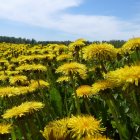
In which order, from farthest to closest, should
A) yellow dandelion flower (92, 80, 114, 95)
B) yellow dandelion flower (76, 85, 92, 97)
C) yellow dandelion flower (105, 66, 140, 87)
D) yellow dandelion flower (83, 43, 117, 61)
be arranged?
yellow dandelion flower (76, 85, 92, 97)
yellow dandelion flower (83, 43, 117, 61)
yellow dandelion flower (92, 80, 114, 95)
yellow dandelion flower (105, 66, 140, 87)

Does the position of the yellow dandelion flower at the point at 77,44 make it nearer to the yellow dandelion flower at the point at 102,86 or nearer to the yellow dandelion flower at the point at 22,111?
the yellow dandelion flower at the point at 22,111

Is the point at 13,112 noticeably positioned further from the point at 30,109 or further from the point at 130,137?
the point at 130,137

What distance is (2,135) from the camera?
3.53 m

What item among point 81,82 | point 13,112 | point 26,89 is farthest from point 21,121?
point 81,82

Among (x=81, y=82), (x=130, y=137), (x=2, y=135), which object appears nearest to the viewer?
(x=2, y=135)

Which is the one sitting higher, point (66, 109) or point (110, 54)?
point (110, 54)

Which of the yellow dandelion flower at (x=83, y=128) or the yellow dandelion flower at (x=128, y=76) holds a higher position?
the yellow dandelion flower at (x=128, y=76)

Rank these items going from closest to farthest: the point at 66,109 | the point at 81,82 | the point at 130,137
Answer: the point at 130,137
the point at 66,109
the point at 81,82

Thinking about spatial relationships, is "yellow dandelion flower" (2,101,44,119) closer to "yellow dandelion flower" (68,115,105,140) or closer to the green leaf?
"yellow dandelion flower" (68,115,105,140)

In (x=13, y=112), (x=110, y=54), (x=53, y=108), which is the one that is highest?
(x=110, y=54)

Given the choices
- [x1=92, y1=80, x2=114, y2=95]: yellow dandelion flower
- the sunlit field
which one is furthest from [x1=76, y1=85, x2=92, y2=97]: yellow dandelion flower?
[x1=92, y1=80, x2=114, y2=95]: yellow dandelion flower

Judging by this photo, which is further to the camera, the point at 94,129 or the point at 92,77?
the point at 92,77

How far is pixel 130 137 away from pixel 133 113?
446 mm

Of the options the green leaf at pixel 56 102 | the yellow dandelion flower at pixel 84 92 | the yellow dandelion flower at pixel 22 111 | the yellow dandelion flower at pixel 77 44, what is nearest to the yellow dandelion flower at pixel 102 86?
the yellow dandelion flower at pixel 22 111
